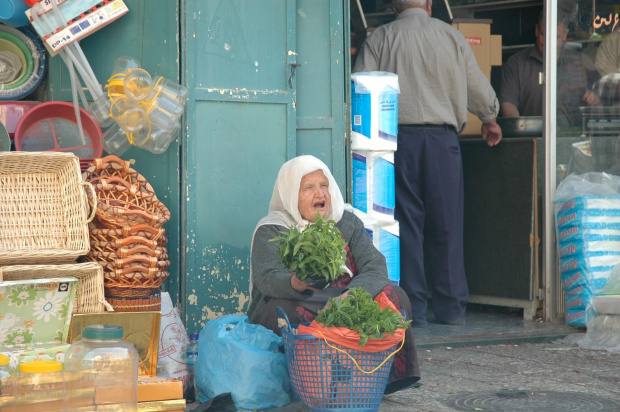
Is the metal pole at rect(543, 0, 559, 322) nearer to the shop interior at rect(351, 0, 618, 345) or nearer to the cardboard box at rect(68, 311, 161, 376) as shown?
the shop interior at rect(351, 0, 618, 345)

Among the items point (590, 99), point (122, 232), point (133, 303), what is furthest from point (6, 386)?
point (590, 99)

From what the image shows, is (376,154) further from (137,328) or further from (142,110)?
(137,328)

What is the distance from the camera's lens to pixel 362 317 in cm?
404

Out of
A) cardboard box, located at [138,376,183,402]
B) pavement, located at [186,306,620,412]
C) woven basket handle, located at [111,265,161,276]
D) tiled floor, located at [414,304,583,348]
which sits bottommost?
pavement, located at [186,306,620,412]

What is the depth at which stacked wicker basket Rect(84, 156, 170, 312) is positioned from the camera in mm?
4398

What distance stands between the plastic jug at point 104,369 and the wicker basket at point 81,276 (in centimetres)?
59

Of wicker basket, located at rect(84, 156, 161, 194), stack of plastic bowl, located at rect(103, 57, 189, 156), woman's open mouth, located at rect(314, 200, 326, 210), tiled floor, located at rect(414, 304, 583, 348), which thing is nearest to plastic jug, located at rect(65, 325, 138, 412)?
wicker basket, located at rect(84, 156, 161, 194)

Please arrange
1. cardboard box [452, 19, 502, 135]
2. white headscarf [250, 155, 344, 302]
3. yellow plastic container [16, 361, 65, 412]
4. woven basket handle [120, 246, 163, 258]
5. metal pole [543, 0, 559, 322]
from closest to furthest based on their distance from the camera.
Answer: yellow plastic container [16, 361, 65, 412] < woven basket handle [120, 246, 163, 258] < white headscarf [250, 155, 344, 302] < metal pole [543, 0, 559, 322] < cardboard box [452, 19, 502, 135]

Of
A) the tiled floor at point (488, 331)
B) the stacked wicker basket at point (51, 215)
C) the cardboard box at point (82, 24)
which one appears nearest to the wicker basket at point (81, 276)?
the stacked wicker basket at point (51, 215)

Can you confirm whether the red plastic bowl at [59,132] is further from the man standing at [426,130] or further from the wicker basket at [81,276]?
the man standing at [426,130]

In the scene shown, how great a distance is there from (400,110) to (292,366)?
2.61 meters

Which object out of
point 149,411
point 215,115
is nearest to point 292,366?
point 149,411

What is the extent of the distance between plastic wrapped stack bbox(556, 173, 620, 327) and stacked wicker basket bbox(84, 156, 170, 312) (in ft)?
9.63

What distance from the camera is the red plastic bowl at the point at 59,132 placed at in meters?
4.90
